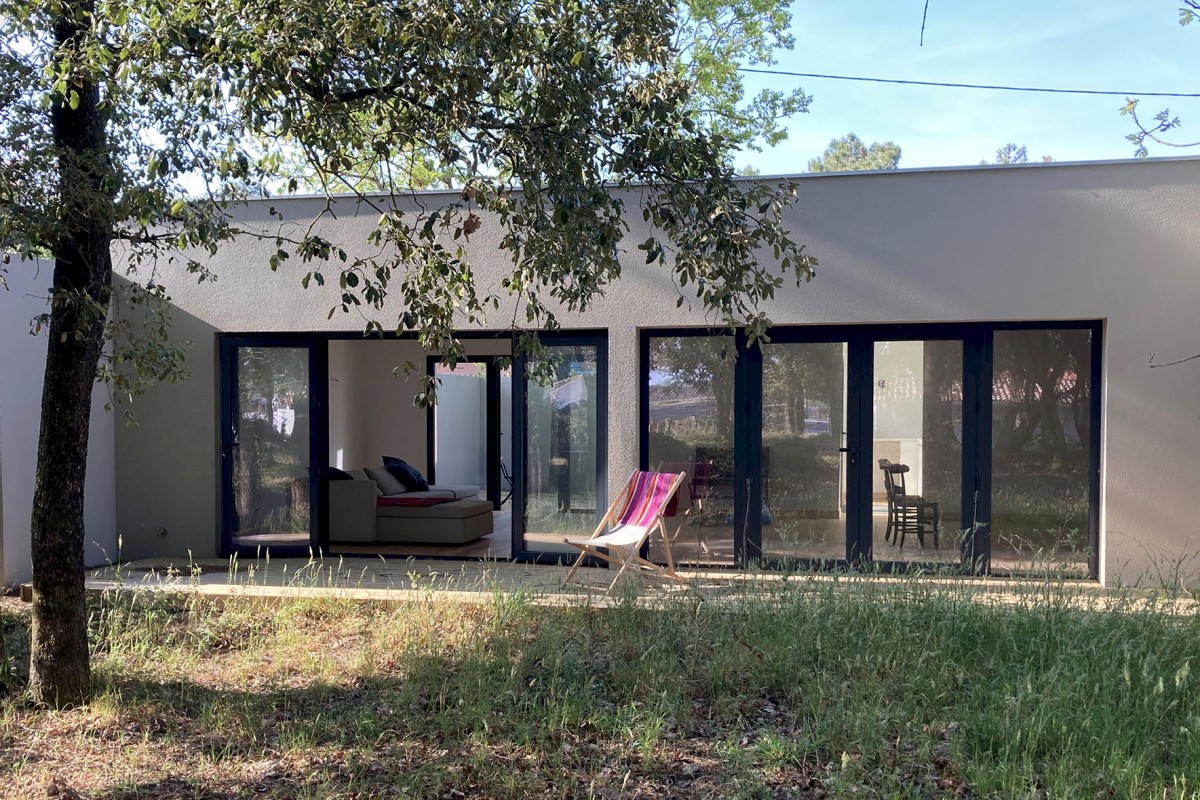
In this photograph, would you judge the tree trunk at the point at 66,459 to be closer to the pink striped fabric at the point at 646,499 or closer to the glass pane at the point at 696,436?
the pink striped fabric at the point at 646,499

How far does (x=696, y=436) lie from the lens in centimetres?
741

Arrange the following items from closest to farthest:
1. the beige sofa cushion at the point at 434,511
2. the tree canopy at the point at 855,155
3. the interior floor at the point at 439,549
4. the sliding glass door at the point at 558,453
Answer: the sliding glass door at the point at 558,453, the interior floor at the point at 439,549, the beige sofa cushion at the point at 434,511, the tree canopy at the point at 855,155

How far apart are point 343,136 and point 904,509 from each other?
4926 millimetres

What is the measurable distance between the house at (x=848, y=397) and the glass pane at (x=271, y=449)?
0.06 feet

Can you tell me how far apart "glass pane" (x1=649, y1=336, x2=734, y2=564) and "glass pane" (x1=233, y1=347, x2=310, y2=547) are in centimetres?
305

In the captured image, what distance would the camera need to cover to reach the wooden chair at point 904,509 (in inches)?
278

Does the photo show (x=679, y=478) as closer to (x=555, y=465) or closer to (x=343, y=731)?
(x=555, y=465)

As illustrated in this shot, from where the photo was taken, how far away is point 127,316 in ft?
26.9

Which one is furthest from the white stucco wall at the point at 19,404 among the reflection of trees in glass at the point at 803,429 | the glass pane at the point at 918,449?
the glass pane at the point at 918,449

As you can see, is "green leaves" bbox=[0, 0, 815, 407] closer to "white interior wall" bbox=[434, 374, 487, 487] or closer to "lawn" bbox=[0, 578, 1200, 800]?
"lawn" bbox=[0, 578, 1200, 800]

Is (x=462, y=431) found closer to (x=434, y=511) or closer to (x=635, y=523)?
(x=434, y=511)

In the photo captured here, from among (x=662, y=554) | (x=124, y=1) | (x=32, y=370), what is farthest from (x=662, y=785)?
(x=32, y=370)

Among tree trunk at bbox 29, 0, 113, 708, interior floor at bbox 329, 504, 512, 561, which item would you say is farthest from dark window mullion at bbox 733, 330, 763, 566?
tree trunk at bbox 29, 0, 113, 708

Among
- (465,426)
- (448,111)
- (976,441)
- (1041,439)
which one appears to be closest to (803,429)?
(976,441)
